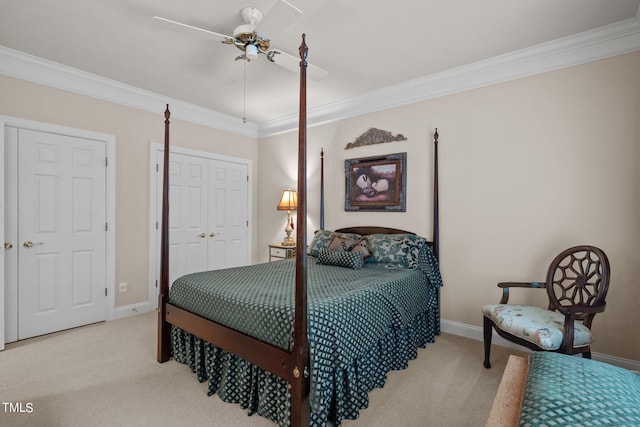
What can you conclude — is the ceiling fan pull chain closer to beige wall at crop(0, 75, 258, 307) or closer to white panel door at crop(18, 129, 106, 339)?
beige wall at crop(0, 75, 258, 307)

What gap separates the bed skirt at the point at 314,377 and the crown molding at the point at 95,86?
264 cm

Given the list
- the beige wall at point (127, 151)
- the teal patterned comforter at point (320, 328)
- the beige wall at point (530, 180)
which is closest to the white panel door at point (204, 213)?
the beige wall at point (127, 151)

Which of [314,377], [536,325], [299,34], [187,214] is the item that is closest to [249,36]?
[299,34]

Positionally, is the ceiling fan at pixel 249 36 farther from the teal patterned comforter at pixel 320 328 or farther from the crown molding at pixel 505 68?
the teal patterned comforter at pixel 320 328

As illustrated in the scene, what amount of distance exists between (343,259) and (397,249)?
0.54m

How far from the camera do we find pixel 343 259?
10.00 feet


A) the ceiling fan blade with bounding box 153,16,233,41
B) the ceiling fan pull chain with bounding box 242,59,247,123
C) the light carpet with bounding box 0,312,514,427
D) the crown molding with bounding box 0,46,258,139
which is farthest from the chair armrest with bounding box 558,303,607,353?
the crown molding with bounding box 0,46,258,139

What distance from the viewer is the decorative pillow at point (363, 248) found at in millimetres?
3174

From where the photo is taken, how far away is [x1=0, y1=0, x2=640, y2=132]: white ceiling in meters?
2.15

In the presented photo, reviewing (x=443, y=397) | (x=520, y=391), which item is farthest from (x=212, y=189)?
(x=520, y=391)

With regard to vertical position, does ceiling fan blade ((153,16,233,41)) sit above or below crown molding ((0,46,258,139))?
below

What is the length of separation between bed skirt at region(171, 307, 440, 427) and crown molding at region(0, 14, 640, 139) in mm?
2381

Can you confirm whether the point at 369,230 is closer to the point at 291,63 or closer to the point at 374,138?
the point at 374,138

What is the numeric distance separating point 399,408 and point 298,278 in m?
1.14
